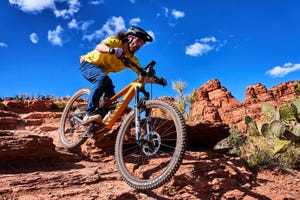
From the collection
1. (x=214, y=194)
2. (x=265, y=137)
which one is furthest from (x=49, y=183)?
(x=265, y=137)

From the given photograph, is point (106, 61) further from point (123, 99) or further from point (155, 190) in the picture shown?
point (155, 190)

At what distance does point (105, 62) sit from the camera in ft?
23.7

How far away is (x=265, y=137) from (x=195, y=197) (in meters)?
5.54

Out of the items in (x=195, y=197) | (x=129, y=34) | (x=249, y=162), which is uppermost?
(x=129, y=34)

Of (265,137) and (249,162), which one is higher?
(265,137)

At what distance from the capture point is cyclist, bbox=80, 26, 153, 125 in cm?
645

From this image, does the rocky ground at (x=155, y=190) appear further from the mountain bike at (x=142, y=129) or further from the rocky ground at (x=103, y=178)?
the mountain bike at (x=142, y=129)

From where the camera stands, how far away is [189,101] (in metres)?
19.1

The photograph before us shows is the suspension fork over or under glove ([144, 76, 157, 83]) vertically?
under

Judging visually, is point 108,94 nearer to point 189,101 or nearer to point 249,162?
point 249,162

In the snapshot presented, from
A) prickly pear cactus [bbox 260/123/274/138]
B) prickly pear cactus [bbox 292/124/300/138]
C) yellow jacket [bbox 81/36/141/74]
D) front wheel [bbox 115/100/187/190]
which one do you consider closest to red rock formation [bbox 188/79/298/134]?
prickly pear cactus [bbox 260/123/274/138]

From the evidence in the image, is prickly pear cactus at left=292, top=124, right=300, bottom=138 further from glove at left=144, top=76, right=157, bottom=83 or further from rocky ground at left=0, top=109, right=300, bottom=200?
glove at left=144, top=76, right=157, bottom=83

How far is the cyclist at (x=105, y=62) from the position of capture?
6445 millimetres

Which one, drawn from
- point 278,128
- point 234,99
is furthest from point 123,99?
point 234,99
